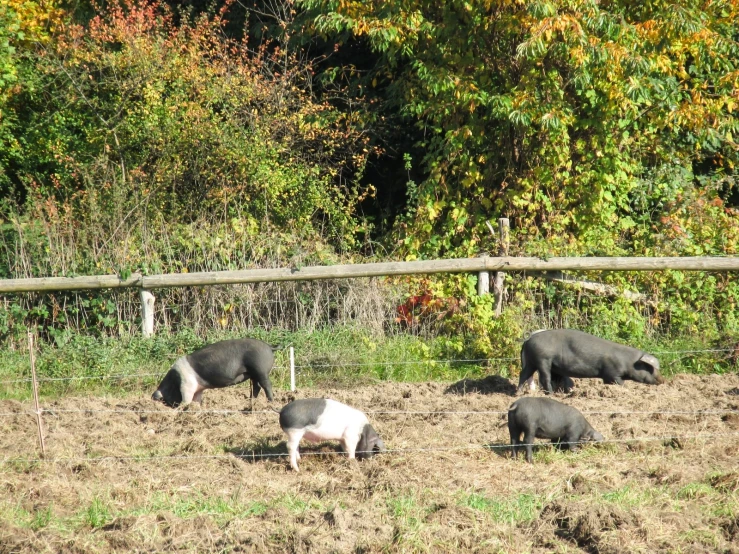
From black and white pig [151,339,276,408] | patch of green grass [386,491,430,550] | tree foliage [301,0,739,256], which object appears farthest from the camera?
tree foliage [301,0,739,256]

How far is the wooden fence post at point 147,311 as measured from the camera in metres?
11.2

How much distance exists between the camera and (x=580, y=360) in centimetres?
927

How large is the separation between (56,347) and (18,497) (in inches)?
193

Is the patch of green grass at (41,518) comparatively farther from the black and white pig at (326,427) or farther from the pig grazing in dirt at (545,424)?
the pig grazing in dirt at (545,424)

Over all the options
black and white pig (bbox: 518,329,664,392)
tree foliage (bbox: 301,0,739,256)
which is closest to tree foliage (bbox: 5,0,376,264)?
tree foliage (bbox: 301,0,739,256)

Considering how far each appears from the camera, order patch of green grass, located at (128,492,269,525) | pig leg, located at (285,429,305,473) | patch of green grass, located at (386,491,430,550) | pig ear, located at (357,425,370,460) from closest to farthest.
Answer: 1. patch of green grass, located at (386,491,430,550)
2. patch of green grass, located at (128,492,269,525)
3. pig leg, located at (285,429,305,473)
4. pig ear, located at (357,425,370,460)

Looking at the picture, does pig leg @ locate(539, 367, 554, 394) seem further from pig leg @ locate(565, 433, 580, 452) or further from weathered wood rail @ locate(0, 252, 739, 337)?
weathered wood rail @ locate(0, 252, 739, 337)

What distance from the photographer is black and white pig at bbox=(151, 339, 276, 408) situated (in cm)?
913

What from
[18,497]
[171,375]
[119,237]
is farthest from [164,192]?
[18,497]

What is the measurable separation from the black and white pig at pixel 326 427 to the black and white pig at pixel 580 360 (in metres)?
2.59

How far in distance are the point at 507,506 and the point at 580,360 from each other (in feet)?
11.3

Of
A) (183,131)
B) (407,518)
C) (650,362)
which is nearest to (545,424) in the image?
(407,518)

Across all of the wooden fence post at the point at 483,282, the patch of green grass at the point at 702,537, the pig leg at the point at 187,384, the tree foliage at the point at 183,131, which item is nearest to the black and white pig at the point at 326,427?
the pig leg at the point at 187,384

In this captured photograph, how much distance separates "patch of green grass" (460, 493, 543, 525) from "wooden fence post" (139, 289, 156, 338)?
596 centimetres
